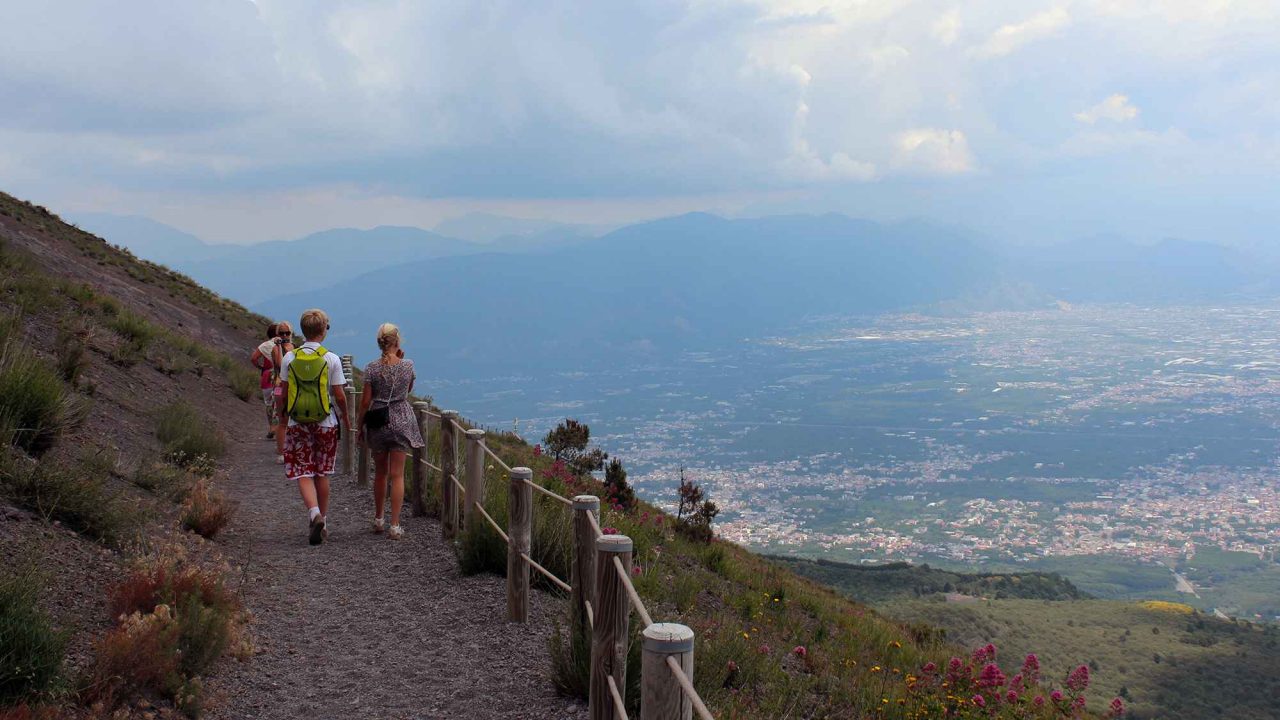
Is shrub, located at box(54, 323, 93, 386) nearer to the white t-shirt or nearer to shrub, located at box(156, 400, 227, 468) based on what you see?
shrub, located at box(156, 400, 227, 468)

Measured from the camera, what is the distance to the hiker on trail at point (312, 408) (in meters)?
7.54

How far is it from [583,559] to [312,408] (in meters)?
4.07

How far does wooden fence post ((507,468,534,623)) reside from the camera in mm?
6184

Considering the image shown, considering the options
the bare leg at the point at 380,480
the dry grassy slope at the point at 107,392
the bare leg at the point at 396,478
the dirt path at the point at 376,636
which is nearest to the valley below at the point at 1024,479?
the dry grassy slope at the point at 107,392

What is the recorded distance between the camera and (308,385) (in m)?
7.59

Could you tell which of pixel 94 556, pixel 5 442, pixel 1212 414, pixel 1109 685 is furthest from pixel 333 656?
pixel 1212 414

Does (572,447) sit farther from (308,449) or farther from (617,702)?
(617,702)

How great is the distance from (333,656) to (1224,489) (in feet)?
484

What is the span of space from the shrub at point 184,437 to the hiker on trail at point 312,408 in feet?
11.6

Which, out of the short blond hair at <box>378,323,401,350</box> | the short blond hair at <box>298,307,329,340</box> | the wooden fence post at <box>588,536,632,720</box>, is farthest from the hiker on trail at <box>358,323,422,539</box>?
the wooden fence post at <box>588,536,632,720</box>

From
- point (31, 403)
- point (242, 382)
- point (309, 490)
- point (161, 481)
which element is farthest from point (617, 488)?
point (242, 382)

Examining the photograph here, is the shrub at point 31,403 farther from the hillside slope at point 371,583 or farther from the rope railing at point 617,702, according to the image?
the rope railing at point 617,702

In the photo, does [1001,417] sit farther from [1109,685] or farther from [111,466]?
[111,466]

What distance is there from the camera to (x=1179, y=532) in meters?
95.9
